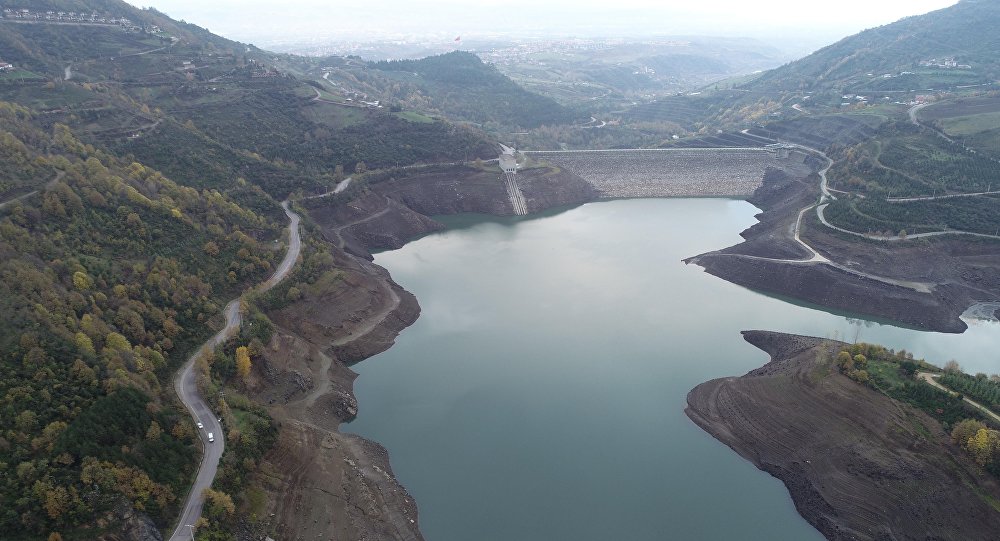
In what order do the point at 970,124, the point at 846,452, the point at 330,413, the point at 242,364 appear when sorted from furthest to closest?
the point at 970,124, the point at 330,413, the point at 242,364, the point at 846,452

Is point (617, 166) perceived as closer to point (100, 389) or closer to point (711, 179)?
point (711, 179)

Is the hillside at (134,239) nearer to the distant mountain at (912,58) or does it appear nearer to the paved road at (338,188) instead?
the paved road at (338,188)

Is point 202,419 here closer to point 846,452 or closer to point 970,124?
point 846,452

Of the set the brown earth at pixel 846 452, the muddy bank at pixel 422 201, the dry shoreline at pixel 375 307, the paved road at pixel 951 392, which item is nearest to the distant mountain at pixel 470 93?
the muddy bank at pixel 422 201

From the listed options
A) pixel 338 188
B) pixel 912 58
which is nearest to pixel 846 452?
pixel 338 188

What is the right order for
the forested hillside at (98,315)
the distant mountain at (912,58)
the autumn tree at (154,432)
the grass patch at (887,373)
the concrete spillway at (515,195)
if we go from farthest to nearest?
the distant mountain at (912,58)
the concrete spillway at (515,195)
the grass patch at (887,373)
the autumn tree at (154,432)
the forested hillside at (98,315)

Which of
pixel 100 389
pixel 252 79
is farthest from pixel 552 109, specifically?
Result: pixel 100 389

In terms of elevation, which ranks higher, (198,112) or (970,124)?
(970,124)
